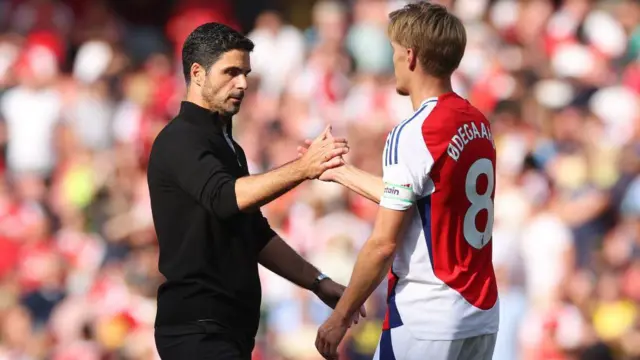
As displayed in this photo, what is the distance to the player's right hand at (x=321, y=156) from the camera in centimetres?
541

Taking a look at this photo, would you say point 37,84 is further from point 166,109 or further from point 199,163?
point 199,163

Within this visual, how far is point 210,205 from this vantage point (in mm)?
5422

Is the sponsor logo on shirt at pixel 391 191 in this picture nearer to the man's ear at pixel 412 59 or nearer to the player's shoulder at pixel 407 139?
the player's shoulder at pixel 407 139

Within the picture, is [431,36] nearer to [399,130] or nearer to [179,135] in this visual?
[399,130]

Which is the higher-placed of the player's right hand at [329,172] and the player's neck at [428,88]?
the player's neck at [428,88]

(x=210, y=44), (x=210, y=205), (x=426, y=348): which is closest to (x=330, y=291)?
(x=426, y=348)

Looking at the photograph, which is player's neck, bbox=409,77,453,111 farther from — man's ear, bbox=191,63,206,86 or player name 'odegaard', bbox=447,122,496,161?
man's ear, bbox=191,63,206,86

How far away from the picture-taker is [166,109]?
48.9ft

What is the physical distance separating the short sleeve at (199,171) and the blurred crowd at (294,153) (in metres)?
3.06

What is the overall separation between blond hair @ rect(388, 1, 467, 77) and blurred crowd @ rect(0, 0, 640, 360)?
9.31ft

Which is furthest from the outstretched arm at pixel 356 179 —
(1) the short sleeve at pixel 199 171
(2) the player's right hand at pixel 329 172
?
(1) the short sleeve at pixel 199 171

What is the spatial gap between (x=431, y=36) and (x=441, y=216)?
2.37ft

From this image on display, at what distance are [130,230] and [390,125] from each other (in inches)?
107

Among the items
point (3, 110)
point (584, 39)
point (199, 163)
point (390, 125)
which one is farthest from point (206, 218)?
point (3, 110)
